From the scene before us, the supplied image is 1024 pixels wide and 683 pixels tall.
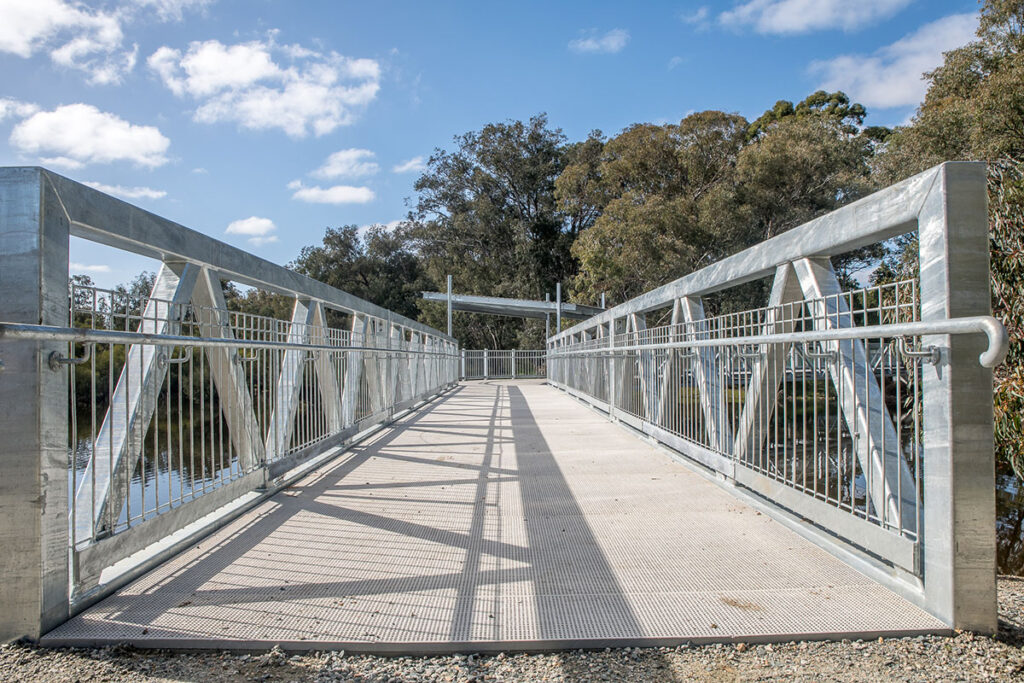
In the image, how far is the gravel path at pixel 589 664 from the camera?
6.36 ft

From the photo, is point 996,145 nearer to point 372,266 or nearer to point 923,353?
point 923,353

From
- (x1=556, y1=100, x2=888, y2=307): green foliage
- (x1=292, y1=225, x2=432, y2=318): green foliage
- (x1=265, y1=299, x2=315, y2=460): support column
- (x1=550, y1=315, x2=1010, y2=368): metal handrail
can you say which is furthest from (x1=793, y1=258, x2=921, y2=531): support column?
(x1=292, y1=225, x2=432, y2=318): green foliage

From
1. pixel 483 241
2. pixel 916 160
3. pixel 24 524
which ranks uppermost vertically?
pixel 483 241

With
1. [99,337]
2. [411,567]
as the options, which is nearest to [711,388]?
[411,567]

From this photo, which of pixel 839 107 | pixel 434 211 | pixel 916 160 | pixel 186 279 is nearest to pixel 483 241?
pixel 434 211

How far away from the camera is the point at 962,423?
2191mm

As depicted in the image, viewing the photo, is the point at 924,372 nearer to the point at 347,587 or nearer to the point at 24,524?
the point at 347,587

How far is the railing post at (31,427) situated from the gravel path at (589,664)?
0.18 metres

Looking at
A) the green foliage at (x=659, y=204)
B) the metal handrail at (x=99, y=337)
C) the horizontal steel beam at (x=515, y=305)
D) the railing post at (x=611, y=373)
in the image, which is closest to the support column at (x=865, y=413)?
the metal handrail at (x=99, y=337)

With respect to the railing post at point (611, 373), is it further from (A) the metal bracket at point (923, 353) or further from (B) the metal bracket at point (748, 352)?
(A) the metal bracket at point (923, 353)

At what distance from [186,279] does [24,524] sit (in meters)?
1.55

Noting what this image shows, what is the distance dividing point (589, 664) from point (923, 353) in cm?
162

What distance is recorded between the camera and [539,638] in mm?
2129

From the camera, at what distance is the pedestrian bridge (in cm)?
218
